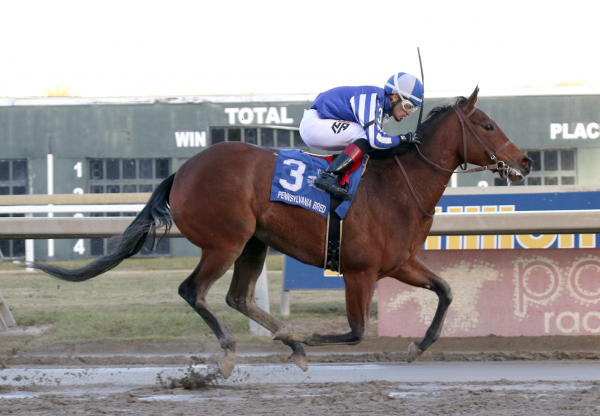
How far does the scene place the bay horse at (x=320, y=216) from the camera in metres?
5.05

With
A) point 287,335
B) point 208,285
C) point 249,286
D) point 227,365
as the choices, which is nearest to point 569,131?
point 249,286

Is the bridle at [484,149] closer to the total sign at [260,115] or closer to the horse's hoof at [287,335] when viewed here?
the horse's hoof at [287,335]

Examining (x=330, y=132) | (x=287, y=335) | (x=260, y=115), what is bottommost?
(x=287, y=335)

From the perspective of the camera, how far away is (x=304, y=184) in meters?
5.11

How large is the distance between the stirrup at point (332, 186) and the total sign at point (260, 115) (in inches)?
446

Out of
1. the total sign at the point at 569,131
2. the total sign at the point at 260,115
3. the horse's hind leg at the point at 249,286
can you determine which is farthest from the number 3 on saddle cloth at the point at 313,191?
the total sign at the point at 569,131

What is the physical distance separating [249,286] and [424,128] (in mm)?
1737

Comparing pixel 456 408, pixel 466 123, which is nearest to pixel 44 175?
pixel 466 123

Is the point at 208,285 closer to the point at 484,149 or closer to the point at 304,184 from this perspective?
the point at 304,184

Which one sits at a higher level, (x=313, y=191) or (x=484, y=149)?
(x=484, y=149)

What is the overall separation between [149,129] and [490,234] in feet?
37.5

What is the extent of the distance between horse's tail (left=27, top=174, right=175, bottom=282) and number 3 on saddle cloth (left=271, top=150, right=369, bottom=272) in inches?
33.0

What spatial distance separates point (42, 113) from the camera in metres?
16.3

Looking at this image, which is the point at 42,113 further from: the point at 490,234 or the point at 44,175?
the point at 490,234
